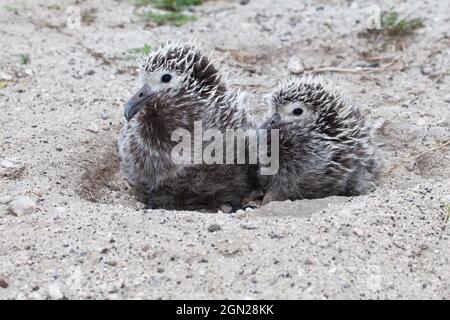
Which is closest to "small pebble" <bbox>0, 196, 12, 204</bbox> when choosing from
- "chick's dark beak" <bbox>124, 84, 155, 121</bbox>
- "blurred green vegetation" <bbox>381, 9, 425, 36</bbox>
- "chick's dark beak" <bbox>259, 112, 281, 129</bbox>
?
"chick's dark beak" <bbox>124, 84, 155, 121</bbox>

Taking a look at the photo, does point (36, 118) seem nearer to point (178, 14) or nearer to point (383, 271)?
point (178, 14)

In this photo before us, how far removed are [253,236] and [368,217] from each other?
0.79m

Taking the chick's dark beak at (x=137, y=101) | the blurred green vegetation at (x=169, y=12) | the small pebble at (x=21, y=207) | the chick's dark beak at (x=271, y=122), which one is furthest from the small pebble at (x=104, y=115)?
the blurred green vegetation at (x=169, y=12)

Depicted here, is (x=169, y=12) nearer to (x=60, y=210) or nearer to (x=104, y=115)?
(x=104, y=115)

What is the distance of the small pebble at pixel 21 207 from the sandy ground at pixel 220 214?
0.05m

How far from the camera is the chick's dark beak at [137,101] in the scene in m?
5.63

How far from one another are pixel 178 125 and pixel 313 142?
3.52ft

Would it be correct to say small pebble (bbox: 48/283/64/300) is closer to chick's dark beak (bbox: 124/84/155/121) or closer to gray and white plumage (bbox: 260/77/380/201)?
chick's dark beak (bbox: 124/84/155/121)

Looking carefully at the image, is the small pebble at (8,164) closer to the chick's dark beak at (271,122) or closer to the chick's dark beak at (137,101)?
the chick's dark beak at (137,101)

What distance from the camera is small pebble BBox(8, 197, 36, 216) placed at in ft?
17.1

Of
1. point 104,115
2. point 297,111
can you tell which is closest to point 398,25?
point 297,111
